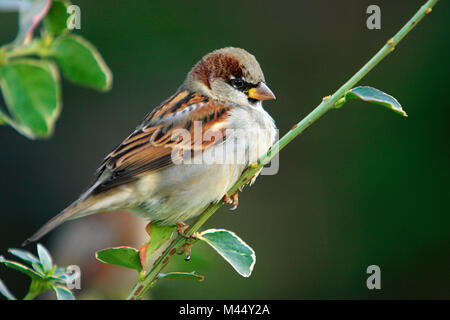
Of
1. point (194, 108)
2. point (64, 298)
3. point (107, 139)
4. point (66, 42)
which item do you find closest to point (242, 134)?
point (194, 108)

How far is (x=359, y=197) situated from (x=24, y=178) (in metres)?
2.13

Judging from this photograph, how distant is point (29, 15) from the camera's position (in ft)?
1.91

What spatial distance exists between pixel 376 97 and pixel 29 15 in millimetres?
657

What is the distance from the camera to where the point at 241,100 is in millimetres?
A: 2150

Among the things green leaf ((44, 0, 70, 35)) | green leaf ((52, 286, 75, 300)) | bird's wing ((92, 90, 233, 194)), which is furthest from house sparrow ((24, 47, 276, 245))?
green leaf ((44, 0, 70, 35))

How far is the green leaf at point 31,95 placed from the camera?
553 millimetres

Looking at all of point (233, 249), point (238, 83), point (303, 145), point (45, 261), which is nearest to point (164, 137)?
point (238, 83)

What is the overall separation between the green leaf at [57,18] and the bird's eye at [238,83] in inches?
59.7

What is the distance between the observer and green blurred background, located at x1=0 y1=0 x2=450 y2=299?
3408 millimetres

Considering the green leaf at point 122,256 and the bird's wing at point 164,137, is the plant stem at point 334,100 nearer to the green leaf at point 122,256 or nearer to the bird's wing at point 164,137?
the green leaf at point 122,256

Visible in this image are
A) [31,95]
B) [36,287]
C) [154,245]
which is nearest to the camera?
[31,95]

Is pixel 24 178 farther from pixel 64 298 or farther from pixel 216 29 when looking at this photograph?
pixel 64 298

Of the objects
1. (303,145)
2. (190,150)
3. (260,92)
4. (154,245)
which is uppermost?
(260,92)

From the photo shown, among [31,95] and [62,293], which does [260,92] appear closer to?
[62,293]
